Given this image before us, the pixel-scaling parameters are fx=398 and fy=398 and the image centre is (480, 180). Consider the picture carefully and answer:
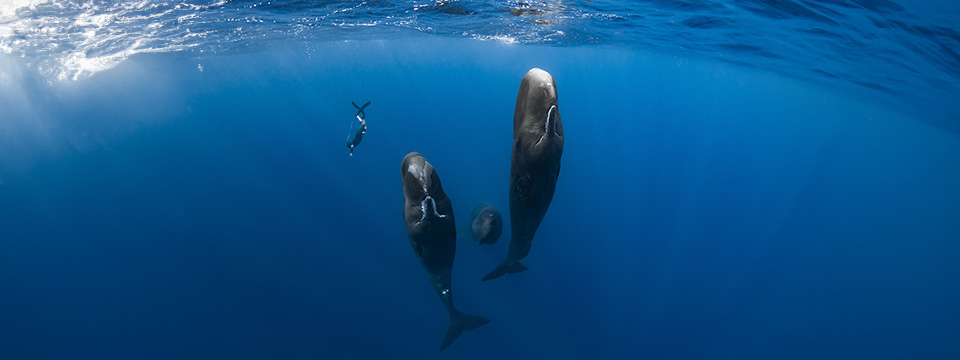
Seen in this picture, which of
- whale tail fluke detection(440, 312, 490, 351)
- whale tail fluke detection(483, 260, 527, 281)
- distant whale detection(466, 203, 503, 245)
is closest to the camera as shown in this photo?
whale tail fluke detection(483, 260, 527, 281)

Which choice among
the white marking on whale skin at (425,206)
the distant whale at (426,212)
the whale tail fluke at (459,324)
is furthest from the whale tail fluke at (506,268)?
the white marking on whale skin at (425,206)

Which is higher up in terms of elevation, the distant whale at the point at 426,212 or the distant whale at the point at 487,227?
the distant whale at the point at 426,212

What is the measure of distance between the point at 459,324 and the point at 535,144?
459cm

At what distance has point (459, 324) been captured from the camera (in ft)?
21.8

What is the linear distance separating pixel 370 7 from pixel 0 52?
15.0 metres

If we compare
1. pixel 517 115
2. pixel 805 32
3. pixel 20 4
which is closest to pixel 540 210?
pixel 517 115

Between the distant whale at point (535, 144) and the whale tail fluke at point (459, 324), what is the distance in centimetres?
361

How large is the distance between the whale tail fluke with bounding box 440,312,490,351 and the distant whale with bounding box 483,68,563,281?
3.61 metres

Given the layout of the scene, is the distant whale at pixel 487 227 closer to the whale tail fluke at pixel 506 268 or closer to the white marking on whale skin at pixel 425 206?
the whale tail fluke at pixel 506 268

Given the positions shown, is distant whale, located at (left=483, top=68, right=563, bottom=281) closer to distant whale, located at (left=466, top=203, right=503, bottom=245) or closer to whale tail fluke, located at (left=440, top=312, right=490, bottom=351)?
whale tail fluke, located at (left=440, top=312, right=490, bottom=351)

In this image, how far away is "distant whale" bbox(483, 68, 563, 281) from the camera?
9.70 ft

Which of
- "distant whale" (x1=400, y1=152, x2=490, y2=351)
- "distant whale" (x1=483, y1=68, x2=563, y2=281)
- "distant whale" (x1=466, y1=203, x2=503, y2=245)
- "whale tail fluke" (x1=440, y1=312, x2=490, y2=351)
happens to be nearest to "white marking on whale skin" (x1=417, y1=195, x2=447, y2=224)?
"distant whale" (x1=400, y1=152, x2=490, y2=351)

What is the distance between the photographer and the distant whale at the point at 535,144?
296cm

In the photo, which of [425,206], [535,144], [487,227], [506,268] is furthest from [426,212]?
[487,227]
